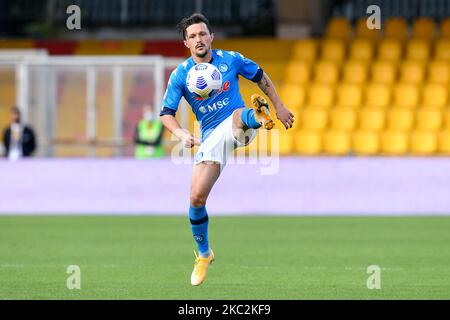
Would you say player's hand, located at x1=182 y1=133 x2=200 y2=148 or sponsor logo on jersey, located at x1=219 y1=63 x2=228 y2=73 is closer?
player's hand, located at x1=182 y1=133 x2=200 y2=148

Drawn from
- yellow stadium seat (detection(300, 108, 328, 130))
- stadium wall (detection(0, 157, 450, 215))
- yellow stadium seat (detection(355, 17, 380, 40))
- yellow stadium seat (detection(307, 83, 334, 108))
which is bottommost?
stadium wall (detection(0, 157, 450, 215))

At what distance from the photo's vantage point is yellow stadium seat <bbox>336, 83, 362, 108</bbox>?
25.6 meters

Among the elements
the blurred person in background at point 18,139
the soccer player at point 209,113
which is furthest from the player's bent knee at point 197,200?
the blurred person in background at point 18,139

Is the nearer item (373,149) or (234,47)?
(373,149)

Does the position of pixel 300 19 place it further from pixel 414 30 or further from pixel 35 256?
pixel 35 256

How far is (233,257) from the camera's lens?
13.6 metres

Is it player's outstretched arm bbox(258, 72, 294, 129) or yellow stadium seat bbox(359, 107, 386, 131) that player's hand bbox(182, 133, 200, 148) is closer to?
player's outstretched arm bbox(258, 72, 294, 129)

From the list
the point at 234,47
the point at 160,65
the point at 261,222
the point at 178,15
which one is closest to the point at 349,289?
the point at 261,222

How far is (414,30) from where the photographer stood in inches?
1084

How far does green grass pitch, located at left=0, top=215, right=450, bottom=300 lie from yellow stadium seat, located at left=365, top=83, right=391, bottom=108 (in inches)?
245

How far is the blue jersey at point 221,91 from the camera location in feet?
35.1

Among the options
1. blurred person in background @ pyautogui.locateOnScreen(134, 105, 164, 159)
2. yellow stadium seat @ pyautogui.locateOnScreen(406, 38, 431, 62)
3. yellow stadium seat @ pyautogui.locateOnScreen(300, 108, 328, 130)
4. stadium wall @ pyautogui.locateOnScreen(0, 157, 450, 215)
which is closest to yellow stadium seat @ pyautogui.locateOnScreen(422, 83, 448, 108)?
yellow stadium seat @ pyautogui.locateOnScreen(406, 38, 431, 62)

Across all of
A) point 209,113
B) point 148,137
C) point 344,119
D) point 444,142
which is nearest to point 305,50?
point 344,119
